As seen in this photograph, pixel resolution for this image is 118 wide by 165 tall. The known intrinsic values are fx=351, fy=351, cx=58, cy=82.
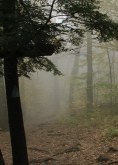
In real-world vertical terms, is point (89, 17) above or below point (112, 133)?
above

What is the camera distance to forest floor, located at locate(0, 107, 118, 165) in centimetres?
1262

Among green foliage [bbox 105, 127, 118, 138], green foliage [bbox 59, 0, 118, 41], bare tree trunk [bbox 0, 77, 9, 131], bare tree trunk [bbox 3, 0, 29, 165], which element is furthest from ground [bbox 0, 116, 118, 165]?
green foliage [bbox 59, 0, 118, 41]

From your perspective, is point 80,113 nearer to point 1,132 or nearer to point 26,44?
point 1,132

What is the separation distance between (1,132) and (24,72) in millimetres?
10034

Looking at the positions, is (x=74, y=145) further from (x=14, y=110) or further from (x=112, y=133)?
(x=14, y=110)

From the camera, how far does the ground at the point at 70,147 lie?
41.1 ft

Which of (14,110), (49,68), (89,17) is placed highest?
(89,17)

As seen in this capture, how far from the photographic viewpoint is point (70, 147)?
48.3 ft

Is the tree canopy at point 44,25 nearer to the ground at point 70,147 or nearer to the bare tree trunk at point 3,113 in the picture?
the ground at point 70,147

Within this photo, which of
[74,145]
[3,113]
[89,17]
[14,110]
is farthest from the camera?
[3,113]

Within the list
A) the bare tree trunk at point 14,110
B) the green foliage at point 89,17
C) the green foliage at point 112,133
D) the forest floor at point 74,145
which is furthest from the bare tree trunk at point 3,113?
the green foliage at point 89,17

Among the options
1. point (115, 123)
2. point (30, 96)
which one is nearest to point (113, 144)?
point (115, 123)

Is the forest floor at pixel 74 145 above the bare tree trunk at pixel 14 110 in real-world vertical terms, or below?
below

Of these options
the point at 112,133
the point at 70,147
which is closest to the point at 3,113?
the point at 70,147
